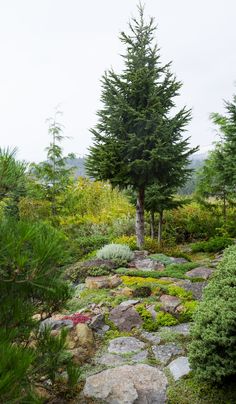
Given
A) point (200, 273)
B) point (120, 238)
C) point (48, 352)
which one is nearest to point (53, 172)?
point (120, 238)

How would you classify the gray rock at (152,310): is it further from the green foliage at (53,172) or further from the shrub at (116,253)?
the green foliage at (53,172)

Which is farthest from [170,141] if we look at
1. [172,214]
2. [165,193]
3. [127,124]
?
[172,214]

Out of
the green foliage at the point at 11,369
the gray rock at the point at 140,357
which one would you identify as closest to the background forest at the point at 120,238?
the green foliage at the point at 11,369

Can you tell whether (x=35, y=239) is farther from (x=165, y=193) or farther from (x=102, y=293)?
(x=165, y=193)

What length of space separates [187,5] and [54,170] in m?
8.14

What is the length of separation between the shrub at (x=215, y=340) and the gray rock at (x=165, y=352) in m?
Result: 0.89

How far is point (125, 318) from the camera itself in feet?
20.4

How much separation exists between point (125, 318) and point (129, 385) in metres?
1.84

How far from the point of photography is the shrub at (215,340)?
12.9 ft

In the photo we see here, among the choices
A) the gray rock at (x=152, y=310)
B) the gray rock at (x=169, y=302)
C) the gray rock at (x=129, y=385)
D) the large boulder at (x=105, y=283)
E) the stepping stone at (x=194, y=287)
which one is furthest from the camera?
the large boulder at (x=105, y=283)

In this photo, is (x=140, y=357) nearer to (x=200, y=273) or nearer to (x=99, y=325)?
(x=99, y=325)

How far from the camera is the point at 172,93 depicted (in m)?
11.8

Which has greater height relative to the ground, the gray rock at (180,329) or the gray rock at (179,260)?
the gray rock at (179,260)

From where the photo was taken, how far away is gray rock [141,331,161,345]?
220 inches
